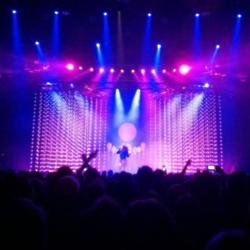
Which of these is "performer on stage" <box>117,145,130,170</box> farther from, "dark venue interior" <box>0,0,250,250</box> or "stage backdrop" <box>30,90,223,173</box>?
"stage backdrop" <box>30,90,223,173</box>

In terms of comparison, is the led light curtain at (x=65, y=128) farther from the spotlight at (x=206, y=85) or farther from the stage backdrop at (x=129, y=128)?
the spotlight at (x=206, y=85)

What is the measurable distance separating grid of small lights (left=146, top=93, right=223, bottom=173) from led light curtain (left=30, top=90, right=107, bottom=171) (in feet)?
8.82

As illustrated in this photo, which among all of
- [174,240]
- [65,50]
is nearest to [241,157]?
[65,50]

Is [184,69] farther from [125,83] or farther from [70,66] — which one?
[70,66]

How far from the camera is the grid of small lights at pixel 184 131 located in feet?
60.4

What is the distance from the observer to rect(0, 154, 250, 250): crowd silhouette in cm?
227

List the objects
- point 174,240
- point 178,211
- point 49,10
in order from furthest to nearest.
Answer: point 49,10 → point 178,211 → point 174,240

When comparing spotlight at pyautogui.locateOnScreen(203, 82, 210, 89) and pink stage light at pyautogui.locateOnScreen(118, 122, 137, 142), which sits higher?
spotlight at pyautogui.locateOnScreen(203, 82, 210, 89)

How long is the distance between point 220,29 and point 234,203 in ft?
39.3

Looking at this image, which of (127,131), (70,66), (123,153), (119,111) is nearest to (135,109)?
(119,111)

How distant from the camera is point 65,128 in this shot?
18281 mm

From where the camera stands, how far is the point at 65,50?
51.2 feet

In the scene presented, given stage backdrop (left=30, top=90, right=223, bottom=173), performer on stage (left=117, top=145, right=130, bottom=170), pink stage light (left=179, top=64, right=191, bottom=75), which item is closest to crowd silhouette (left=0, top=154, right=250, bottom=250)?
pink stage light (left=179, top=64, right=191, bottom=75)

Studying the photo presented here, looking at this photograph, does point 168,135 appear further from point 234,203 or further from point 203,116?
point 234,203
